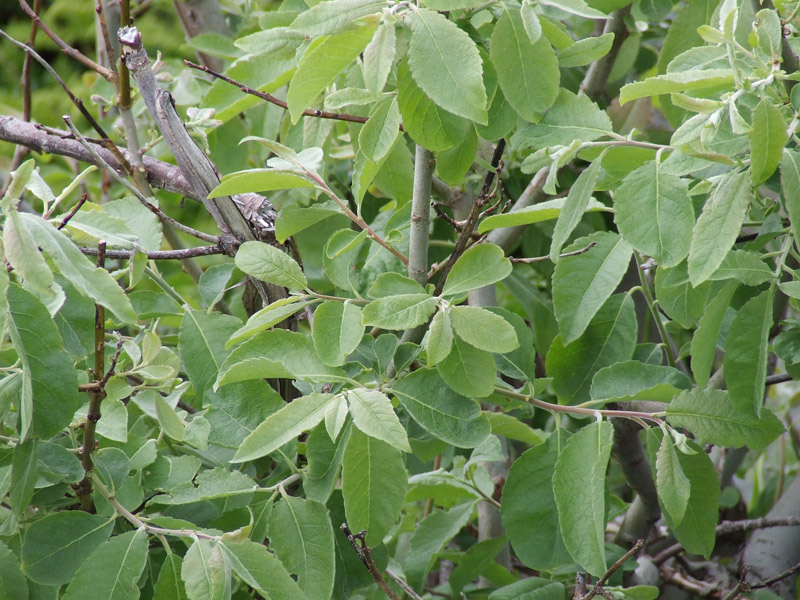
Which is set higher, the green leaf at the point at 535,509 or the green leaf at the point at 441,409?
the green leaf at the point at 441,409

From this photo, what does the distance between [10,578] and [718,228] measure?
2.18 ft

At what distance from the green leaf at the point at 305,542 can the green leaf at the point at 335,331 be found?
0.14m

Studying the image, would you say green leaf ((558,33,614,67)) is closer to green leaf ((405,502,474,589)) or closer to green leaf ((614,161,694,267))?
green leaf ((614,161,694,267))

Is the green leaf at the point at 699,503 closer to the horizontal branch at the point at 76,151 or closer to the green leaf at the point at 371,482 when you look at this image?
the green leaf at the point at 371,482

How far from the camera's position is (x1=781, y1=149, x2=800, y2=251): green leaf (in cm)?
59

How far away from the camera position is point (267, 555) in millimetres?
623

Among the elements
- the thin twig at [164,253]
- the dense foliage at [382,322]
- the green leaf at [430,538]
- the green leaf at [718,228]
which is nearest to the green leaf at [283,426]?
the dense foliage at [382,322]

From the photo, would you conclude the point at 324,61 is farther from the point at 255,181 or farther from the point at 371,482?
the point at 371,482

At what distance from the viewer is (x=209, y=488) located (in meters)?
0.71

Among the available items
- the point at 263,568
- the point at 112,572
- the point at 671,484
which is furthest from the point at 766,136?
the point at 112,572

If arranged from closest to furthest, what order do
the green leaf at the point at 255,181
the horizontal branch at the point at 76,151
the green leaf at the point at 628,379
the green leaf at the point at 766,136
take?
the green leaf at the point at 766,136, the green leaf at the point at 255,181, the green leaf at the point at 628,379, the horizontal branch at the point at 76,151

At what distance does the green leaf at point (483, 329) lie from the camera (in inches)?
24.7

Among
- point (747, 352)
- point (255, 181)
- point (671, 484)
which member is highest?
point (255, 181)

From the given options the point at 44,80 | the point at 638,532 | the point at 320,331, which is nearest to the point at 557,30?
the point at 320,331
